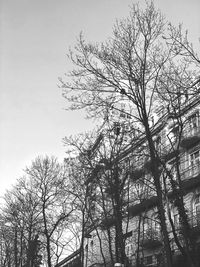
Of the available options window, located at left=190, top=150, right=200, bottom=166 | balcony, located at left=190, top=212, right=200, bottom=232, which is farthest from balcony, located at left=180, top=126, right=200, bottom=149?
balcony, located at left=190, top=212, right=200, bottom=232

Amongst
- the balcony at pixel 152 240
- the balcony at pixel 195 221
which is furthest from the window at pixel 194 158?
the balcony at pixel 152 240

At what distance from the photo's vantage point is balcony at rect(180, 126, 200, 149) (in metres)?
24.6

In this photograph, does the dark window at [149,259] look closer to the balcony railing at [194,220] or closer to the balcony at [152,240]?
the balcony at [152,240]

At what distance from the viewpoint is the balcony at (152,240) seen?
25.1 m

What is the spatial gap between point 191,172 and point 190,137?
233 cm

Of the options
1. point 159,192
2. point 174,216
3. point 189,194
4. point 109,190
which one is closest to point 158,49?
point 159,192

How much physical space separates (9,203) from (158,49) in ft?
72.7

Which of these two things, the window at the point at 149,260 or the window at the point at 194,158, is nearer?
the window at the point at 194,158

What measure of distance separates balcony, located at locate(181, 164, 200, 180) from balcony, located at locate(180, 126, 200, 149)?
158 cm

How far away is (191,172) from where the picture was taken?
24.5 m

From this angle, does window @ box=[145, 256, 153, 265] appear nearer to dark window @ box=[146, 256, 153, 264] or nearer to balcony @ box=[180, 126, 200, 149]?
dark window @ box=[146, 256, 153, 264]

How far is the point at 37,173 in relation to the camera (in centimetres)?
2900

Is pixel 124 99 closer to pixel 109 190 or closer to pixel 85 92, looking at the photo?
pixel 85 92

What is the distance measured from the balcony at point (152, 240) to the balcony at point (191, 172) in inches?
176
